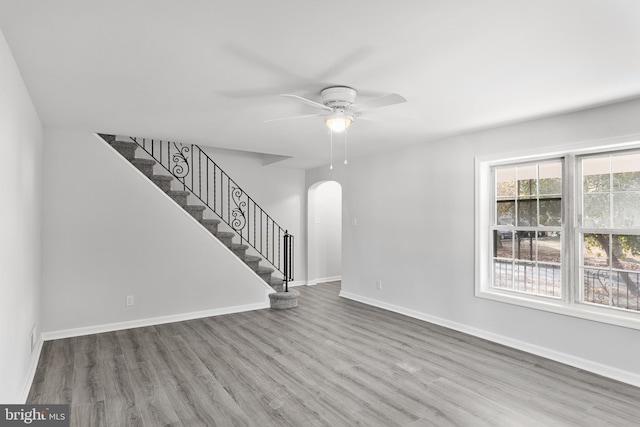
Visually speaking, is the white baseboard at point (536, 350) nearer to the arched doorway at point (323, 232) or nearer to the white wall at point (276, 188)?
the arched doorway at point (323, 232)

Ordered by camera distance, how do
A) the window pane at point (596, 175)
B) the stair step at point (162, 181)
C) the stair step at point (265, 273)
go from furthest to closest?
1. the stair step at point (265, 273)
2. the stair step at point (162, 181)
3. the window pane at point (596, 175)

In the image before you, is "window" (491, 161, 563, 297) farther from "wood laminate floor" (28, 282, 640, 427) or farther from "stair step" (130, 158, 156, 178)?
"stair step" (130, 158, 156, 178)

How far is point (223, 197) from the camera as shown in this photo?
21.8ft

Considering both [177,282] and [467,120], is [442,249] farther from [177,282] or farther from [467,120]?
[177,282]

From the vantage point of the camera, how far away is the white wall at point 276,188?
6766 millimetres

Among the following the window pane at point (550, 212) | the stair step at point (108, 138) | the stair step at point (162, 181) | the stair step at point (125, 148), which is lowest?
the window pane at point (550, 212)

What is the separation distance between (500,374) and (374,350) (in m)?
1.25

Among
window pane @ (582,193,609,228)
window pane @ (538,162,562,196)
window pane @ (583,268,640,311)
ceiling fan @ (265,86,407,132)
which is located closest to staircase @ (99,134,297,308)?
ceiling fan @ (265,86,407,132)

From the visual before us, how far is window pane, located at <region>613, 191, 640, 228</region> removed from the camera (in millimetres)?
3324

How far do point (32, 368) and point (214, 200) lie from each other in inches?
141

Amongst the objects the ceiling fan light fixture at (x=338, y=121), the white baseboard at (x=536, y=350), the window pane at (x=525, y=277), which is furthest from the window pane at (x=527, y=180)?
the ceiling fan light fixture at (x=338, y=121)

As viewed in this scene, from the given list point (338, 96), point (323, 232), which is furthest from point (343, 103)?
point (323, 232)

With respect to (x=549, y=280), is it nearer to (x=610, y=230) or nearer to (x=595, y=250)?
(x=595, y=250)

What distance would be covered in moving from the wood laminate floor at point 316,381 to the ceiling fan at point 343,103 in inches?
92.2
